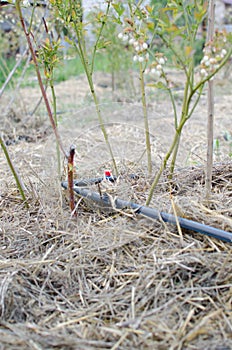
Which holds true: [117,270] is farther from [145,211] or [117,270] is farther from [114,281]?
[145,211]

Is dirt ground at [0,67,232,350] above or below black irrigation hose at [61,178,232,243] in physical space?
below

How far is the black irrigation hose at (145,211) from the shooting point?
123 centimetres

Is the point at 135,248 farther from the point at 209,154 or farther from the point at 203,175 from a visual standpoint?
the point at 203,175

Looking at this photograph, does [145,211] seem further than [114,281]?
Yes

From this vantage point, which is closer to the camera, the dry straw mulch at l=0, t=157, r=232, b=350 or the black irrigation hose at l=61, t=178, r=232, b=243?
the dry straw mulch at l=0, t=157, r=232, b=350

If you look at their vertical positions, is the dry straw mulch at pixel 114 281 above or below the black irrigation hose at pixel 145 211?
below

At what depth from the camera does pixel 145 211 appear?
135cm

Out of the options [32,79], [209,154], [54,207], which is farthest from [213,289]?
[32,79]

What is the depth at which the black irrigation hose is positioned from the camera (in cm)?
123

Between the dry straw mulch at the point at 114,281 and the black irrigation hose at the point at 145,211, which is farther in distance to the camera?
the black irrigation hose at the point at 145,211

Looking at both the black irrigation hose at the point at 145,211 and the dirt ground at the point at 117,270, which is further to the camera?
the black irrigation hose at the point at 145,211

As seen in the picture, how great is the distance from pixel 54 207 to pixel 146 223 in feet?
1.23

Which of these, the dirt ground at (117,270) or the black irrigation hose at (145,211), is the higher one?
the black irrigation hose at (145,211)

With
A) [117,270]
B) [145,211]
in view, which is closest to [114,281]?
[117,270]
